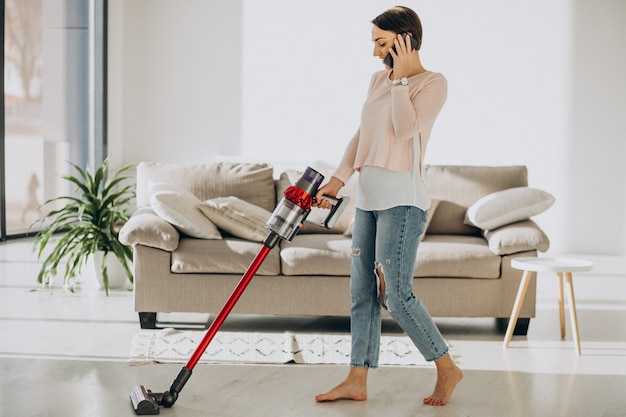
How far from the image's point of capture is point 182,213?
166 inches

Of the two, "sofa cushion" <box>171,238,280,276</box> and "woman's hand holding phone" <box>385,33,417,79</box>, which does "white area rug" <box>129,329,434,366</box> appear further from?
"woman's hand holding phone" <box>385,33,417,79</box>

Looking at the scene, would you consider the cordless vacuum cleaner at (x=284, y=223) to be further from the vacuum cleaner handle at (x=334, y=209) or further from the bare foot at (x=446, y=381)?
the bare foot at (x=446, y=381)

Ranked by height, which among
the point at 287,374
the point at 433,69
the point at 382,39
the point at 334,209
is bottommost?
the point at 287,374

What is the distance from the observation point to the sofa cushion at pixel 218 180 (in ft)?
15.7

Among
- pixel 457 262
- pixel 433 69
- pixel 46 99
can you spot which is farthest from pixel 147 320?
pixel 433 69

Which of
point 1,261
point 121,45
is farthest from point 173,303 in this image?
point 121,45

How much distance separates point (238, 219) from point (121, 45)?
12.6 ft

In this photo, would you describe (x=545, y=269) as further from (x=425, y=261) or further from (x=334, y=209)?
(x=334, y=209)

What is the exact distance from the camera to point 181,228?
4.25m

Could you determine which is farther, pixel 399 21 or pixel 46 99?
pixel 46 99

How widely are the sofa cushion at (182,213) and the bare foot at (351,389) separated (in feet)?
4.53

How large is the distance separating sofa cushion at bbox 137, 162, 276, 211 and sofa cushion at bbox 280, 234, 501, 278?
65 cm

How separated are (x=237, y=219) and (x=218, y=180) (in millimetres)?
537

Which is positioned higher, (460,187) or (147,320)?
(460,187)
